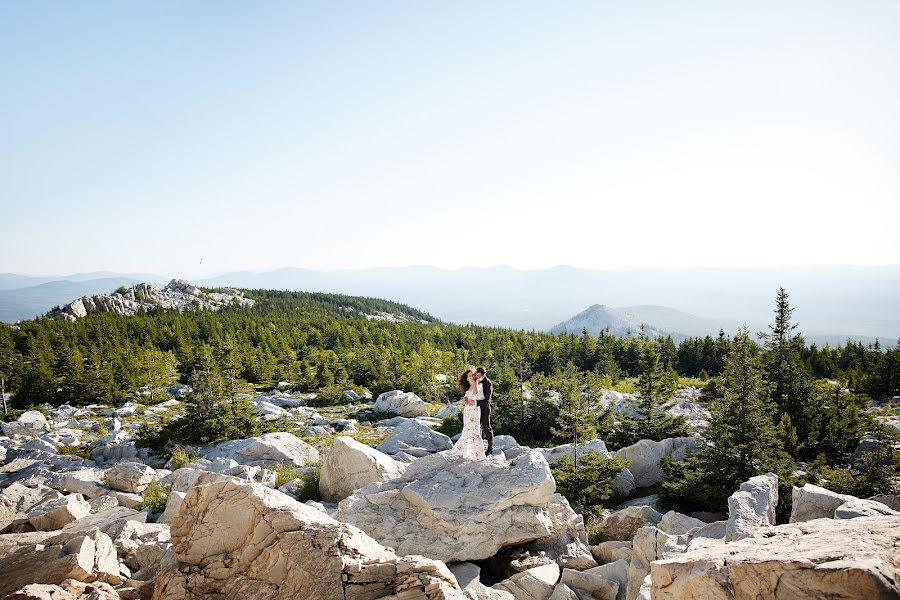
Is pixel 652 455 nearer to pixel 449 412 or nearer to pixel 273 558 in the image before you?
pixel 449 412

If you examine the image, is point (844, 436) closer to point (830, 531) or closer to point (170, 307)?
point (830, 531)

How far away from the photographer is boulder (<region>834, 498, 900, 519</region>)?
912 centimetres

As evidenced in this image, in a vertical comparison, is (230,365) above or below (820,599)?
below

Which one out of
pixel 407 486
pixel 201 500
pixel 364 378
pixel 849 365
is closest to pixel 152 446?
pixel 407 486

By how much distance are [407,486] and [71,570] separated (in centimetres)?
712

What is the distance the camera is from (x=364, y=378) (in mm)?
50625

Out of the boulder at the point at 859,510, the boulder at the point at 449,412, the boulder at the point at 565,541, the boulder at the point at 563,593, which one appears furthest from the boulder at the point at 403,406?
the boulder at the point at 859,510

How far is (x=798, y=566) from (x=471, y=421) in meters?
9.95

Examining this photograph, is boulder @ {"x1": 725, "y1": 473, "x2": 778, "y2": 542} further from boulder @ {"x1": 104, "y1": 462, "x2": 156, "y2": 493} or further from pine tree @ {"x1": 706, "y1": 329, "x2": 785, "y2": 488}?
boulder @ {"x1": 104, "y1": 462, "x2": 156, "y2": 493}

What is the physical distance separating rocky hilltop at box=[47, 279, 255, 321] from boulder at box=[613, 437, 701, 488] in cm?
8941

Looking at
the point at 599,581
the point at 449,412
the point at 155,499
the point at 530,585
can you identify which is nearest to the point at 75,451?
the point at 155,499

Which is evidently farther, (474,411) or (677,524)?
(474,411)

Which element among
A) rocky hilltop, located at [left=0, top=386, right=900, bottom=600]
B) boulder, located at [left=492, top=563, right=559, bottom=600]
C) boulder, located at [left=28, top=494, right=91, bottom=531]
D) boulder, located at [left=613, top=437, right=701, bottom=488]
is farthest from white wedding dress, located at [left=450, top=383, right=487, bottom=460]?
boulder, located at [left=28, top=494, right=91, bottom=531]

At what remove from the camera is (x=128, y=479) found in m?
17.8
